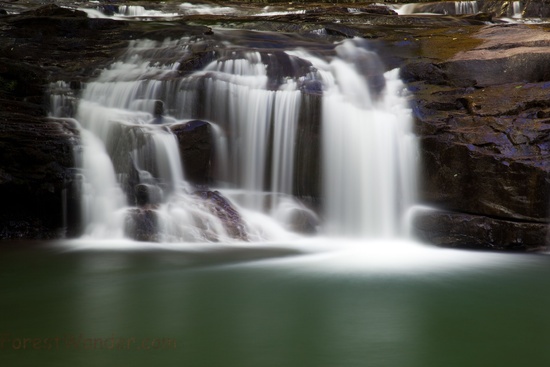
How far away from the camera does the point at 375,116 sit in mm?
9539

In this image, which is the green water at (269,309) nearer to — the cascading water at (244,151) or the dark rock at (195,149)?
the cascading water at (244,151)

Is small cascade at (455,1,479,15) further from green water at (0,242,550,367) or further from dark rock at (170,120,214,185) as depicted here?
green water at (0,242,550,367)

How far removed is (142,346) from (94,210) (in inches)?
183

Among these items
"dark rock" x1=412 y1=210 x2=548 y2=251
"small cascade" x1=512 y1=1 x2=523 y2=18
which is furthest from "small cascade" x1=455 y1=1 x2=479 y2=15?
"dark rock" x1=412 y1=210 x2=548 y2=251

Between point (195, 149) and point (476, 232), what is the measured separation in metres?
4.15

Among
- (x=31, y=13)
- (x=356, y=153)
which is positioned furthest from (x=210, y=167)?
(x=31, y=13)

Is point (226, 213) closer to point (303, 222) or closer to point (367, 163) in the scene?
point (303, 222)

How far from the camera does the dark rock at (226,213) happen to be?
861 cm

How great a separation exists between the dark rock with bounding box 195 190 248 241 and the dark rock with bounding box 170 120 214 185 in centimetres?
34

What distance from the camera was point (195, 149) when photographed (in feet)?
30.3

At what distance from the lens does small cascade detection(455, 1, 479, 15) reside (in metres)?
18.1

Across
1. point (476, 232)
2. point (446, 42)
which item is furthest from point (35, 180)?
point (446, 42)

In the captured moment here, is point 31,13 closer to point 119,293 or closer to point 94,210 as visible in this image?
point 94,210

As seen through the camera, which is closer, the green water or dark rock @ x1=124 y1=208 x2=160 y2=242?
the green water
